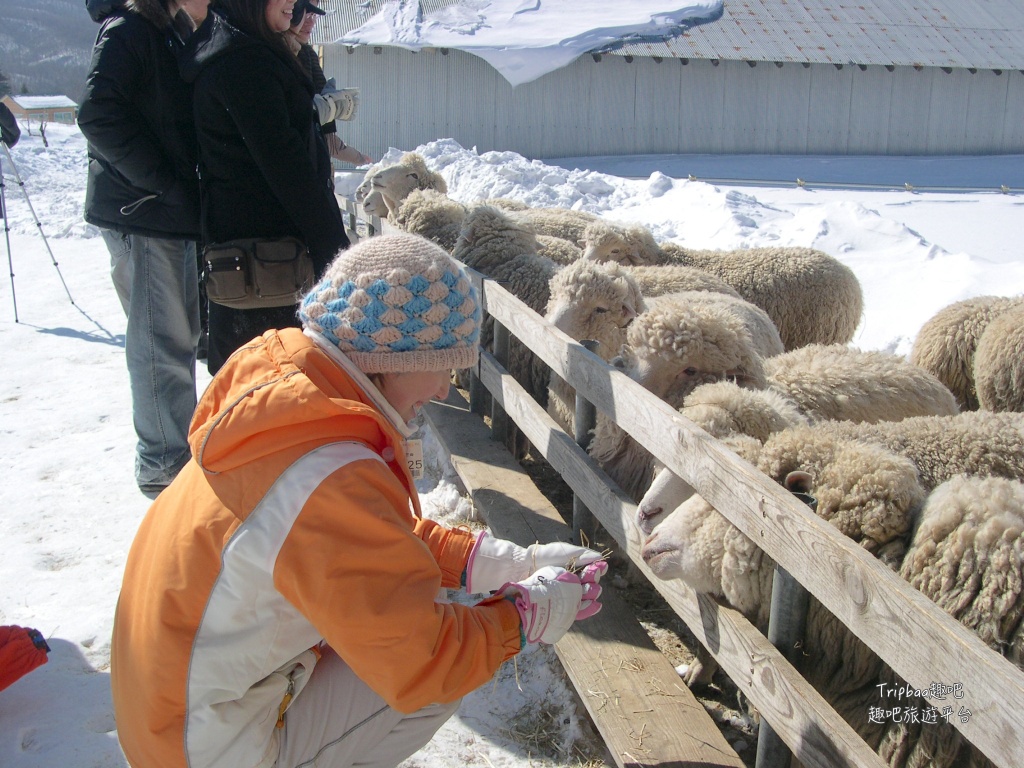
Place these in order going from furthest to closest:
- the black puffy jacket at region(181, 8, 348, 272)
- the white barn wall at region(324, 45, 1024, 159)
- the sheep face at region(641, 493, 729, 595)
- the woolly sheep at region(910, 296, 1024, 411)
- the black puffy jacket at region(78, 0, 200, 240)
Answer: the white barn wall at region(324, 45, 1024, 159)
the woolly sheep at region(910, 296, 1024, 411)
the black puffy jacket at region(78, 0, 200, 240)
the black puffy jacket at region(181, 8, 348, 272)
the sheep face at region(641, 493, 729, 595)

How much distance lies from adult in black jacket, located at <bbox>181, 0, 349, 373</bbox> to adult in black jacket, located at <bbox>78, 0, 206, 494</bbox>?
0.20 m

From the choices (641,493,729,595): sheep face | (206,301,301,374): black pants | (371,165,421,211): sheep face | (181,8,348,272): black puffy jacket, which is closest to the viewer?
(641,493,729,595): sheep face

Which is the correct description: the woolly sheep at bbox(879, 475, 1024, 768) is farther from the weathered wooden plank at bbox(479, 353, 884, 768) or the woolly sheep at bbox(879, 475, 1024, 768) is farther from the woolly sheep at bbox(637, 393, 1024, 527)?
the woolly sheep at bbox(637, 393, 1024, 527)

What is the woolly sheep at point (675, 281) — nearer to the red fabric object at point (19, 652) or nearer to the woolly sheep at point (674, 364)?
the woolly sheep at point (674, 364)

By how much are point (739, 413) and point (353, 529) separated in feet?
6.00

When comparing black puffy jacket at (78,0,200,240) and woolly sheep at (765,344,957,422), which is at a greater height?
black puffy jacket at (78,0,200,240)

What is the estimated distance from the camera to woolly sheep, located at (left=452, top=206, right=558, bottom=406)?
4.93m

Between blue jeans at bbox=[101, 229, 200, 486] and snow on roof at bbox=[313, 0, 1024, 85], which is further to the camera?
snow on roof at bbox=[313, 0, 1024, 85]

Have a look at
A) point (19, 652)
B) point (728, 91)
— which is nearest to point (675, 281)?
point (19, 652)

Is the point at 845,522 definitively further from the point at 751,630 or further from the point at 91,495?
the point at 91,495

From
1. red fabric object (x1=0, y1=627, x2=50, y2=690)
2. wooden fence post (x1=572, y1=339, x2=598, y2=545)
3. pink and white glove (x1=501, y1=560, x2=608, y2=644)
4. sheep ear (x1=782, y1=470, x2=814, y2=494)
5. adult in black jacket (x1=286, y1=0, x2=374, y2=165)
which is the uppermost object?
adult in black jacket (x1=286, y1=0, x2=374, y2=165)

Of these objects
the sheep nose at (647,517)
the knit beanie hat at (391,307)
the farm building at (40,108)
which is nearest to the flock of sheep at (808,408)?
the sheep nose at (647,517)

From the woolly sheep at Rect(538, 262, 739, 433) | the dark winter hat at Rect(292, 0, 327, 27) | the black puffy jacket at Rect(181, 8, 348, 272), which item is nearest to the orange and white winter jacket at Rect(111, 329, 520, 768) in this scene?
the black puffy jacket at Rect(181, 8, 348, 272)

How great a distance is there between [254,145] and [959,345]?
3.80m
